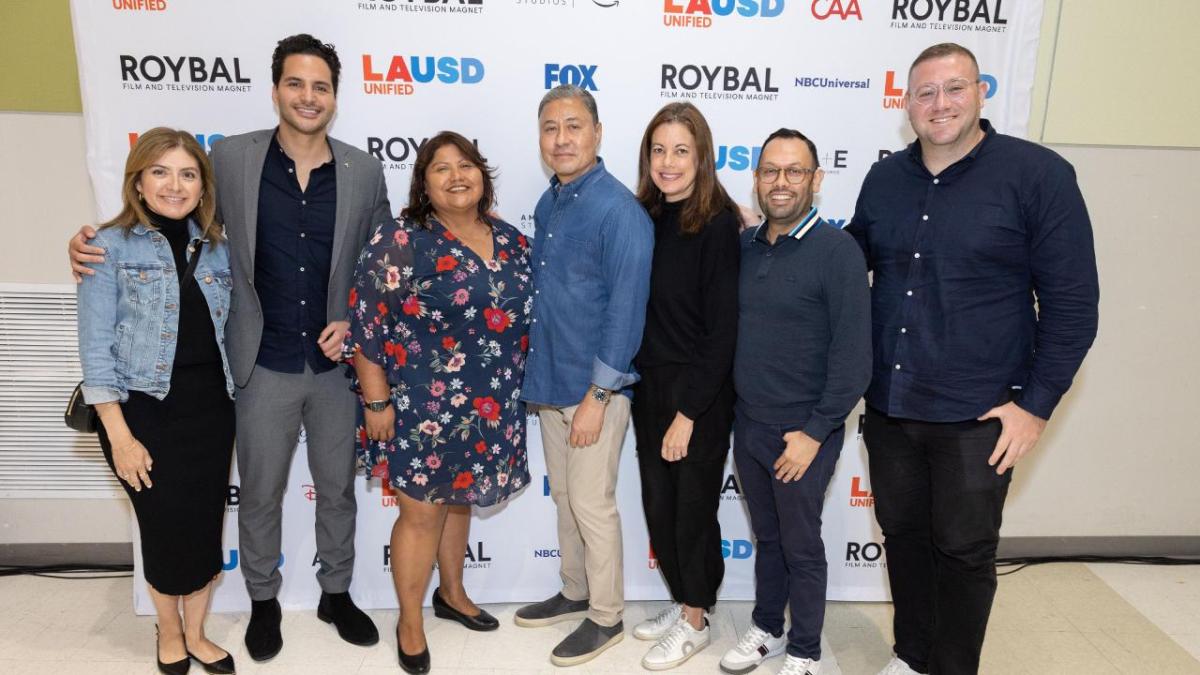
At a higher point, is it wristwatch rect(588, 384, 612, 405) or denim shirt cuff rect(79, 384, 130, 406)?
denim shirt cuff rect(79, 384, 130, 406)

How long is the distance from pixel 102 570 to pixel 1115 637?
13.0 ft

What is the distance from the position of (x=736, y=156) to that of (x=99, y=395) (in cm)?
213

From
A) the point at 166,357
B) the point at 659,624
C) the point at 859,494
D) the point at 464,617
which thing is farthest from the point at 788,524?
the point at 166,357

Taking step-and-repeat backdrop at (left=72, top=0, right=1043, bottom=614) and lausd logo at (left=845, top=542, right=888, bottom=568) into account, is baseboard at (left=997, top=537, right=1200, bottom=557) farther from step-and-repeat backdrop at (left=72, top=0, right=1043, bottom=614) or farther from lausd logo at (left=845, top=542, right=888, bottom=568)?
step-and-repeat backdrop at (left=72, top=0, right=1043, bottom=614)

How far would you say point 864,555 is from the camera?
9.59 feet

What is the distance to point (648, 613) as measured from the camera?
111 inches

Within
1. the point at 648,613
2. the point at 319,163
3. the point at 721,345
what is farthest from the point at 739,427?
the point at 319,163

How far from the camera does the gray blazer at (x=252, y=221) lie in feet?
7.22

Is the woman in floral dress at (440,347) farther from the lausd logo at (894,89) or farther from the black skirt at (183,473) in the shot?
the lausd logo at (894,89)

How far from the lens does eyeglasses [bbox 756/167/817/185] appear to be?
6.47 feet

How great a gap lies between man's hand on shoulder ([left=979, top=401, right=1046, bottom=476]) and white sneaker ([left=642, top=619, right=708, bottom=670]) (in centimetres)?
116

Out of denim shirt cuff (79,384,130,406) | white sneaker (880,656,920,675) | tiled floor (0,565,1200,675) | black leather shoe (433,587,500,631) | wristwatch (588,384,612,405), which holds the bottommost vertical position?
tiled floor (0,565,1200,675)

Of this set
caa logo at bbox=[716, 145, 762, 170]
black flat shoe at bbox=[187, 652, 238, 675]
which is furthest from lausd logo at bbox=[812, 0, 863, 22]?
black flat shoe at bbox=[187, 652, 238, 675]

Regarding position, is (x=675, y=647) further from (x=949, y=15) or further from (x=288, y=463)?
(x=949, y=15)
